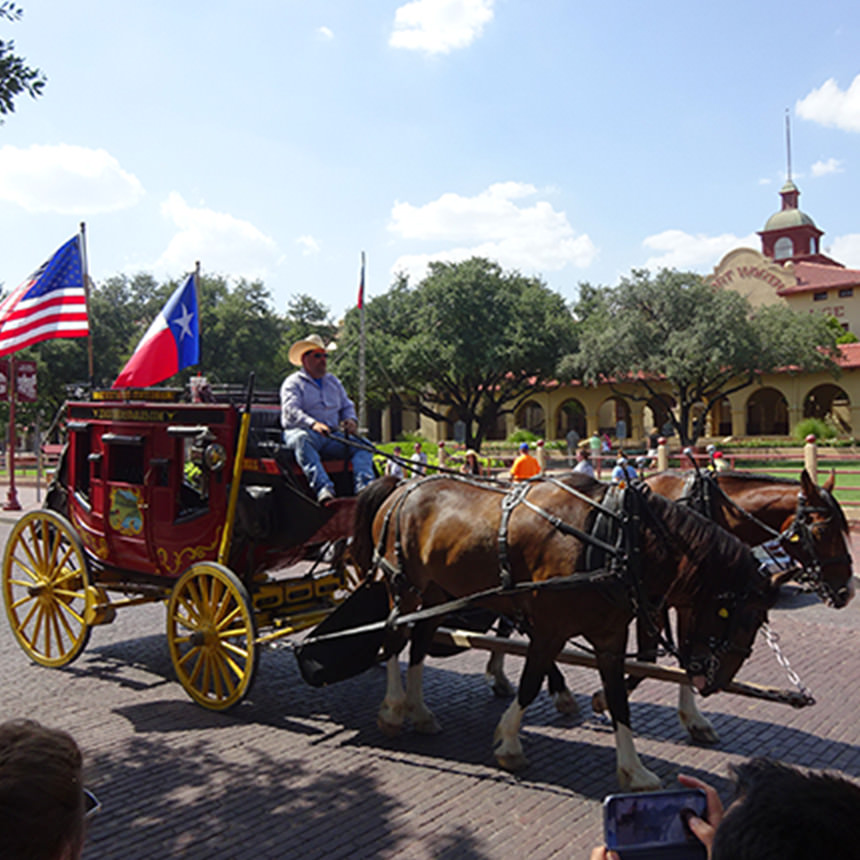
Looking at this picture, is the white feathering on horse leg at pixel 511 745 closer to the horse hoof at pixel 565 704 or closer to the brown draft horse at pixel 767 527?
the brown draft horse at pixel 767 527

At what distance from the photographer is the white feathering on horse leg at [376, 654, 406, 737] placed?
17.7 ft

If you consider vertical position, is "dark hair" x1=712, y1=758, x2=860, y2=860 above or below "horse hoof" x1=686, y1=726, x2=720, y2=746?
above

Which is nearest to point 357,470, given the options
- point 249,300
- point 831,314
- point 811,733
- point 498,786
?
point 498,786

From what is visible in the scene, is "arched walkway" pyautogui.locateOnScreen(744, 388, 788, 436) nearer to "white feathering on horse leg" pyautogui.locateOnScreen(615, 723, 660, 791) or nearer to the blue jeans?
the blue jeans

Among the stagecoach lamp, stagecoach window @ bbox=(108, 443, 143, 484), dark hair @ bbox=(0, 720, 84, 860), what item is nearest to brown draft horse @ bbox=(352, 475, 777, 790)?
the stagecoach lamp

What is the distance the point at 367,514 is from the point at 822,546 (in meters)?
3.45

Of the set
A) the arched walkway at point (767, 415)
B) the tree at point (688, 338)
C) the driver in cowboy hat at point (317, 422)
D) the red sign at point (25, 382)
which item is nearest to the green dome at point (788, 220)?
the arched walkway at point (767, 415)

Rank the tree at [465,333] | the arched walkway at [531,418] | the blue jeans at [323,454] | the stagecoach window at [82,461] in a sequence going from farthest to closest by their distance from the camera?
the arched walkway at [531,418]
the tree at [465,333]
the stagecoach window at [82,461]
the blue jeans at [323,454]

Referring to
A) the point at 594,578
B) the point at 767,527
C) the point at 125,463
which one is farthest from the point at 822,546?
the point at 125,463

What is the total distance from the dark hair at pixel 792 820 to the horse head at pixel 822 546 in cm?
496

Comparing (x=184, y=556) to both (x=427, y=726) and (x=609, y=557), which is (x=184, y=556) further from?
(x=609, y=557)

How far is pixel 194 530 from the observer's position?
6254 millimetres

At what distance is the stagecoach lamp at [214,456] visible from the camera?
599 cm

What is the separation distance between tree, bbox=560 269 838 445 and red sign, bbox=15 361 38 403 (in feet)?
75.5
